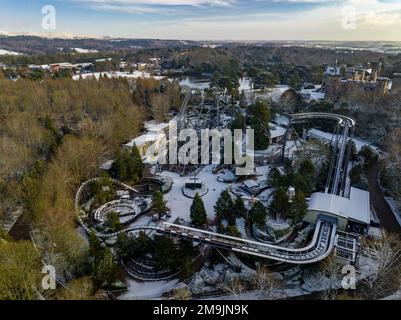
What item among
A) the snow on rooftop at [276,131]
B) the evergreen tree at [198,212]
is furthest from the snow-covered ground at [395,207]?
the snow on rooftop at [276,131]

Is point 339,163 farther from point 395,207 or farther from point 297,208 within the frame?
point 297,208

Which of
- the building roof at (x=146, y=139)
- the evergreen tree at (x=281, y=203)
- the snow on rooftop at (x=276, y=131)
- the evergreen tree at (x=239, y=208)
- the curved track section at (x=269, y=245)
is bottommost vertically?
the curved track section at (x=269, y=245)

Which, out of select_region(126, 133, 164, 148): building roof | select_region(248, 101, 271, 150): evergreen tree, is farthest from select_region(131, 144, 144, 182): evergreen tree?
select_region(248, 101, 271, 150): evergreen tree

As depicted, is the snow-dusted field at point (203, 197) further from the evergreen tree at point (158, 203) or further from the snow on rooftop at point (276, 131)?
the snow on rooftop at point (276, 131)

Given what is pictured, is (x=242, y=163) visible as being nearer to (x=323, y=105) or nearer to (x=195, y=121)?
(x=195, y=121)

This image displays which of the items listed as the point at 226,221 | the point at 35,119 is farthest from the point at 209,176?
the point at 35,119

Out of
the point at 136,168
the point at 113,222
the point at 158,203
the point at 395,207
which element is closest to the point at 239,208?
the point at 158,203

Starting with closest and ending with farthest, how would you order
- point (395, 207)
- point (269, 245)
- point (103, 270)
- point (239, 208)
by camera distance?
1. point (103, 270)
2. point (269, 245)
3. point (239, 208)
4. point (395, 207)

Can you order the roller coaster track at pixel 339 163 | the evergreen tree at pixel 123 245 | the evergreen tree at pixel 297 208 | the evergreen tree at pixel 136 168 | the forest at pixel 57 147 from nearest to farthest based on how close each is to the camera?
the forest at pixel 57 147
the evergreen tree at pixel 123 245
the evergreen tree at pixel 297 208
the roller coaster track at pixel 339 163
the evergreen tree at pixel 136 168
